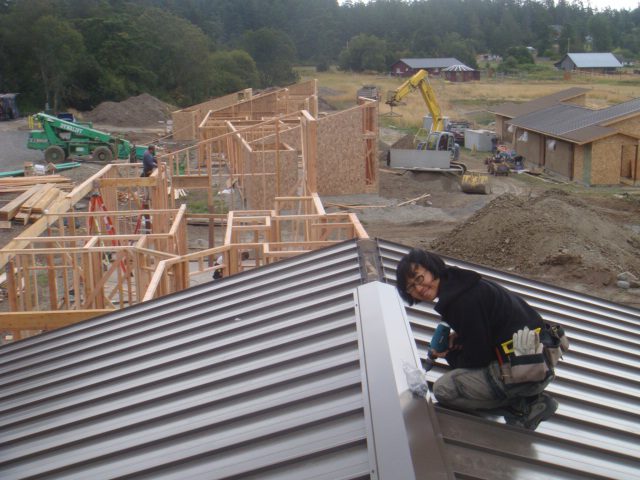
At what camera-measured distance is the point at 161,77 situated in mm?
71812

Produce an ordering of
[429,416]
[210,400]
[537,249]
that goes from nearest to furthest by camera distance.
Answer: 1. [429,416]
2. [210,400]
3. [537,249]

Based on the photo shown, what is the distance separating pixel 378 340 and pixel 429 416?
86 cm

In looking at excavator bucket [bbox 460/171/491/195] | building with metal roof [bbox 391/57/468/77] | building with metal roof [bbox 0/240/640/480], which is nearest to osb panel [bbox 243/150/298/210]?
excavator bucket [bbox 460/171/491/195]

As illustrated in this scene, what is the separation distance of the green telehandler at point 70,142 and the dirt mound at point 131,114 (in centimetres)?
1900

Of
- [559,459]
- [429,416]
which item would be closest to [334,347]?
[429,416]

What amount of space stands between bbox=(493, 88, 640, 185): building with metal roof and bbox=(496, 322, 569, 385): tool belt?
108 ft

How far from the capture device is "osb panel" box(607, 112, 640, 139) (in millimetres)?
36763

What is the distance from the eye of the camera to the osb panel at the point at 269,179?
21.8 metres

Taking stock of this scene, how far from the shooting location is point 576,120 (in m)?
40.0

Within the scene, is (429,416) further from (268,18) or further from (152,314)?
(268,18)

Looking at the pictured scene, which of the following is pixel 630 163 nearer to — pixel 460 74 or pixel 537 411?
pixel 537 411

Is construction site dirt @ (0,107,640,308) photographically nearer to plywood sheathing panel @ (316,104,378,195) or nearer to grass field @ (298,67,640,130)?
plywood sheathing panel @ (316,104,378,195)

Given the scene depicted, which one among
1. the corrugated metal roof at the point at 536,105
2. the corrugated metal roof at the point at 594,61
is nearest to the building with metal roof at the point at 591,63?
the corrugated metal roof at the point at 594,61

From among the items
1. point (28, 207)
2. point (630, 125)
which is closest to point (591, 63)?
point (630, 125)
